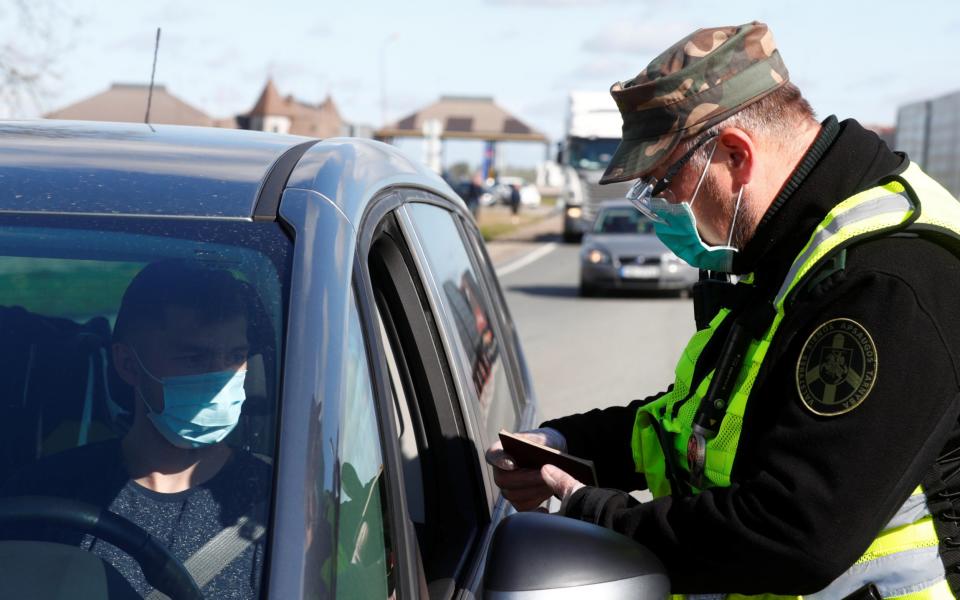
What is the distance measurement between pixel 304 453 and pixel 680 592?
0.82m

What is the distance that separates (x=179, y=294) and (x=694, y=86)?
946mm

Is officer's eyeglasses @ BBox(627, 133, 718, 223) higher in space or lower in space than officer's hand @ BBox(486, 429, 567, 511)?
higher

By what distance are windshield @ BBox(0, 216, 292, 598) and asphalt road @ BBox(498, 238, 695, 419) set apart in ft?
23.3

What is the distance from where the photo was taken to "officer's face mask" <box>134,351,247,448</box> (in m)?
1.84

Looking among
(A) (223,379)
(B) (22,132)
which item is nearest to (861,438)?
(A) (223,379)

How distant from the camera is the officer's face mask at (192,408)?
1836 millimetres

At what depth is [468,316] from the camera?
126 inches

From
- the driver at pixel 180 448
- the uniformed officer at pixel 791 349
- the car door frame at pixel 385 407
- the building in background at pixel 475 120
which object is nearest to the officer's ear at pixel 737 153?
the uniformed officer at pixel 791 349

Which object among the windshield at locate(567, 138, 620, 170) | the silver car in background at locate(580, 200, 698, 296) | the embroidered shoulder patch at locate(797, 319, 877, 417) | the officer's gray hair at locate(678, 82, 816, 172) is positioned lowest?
the windshield at locate(567, 138, 620, 170)

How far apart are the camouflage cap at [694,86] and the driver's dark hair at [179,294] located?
77 centimetres

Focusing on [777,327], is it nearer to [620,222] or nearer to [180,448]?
[180,448]

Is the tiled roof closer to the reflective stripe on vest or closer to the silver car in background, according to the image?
the reflective stripe on vest

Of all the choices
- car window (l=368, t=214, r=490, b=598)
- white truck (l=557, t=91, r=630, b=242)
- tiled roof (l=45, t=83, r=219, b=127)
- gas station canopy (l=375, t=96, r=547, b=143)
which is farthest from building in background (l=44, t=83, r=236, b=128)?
gas station canopy (l=375, t=96, r=547, b=143)

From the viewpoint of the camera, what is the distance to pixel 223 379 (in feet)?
6.03
